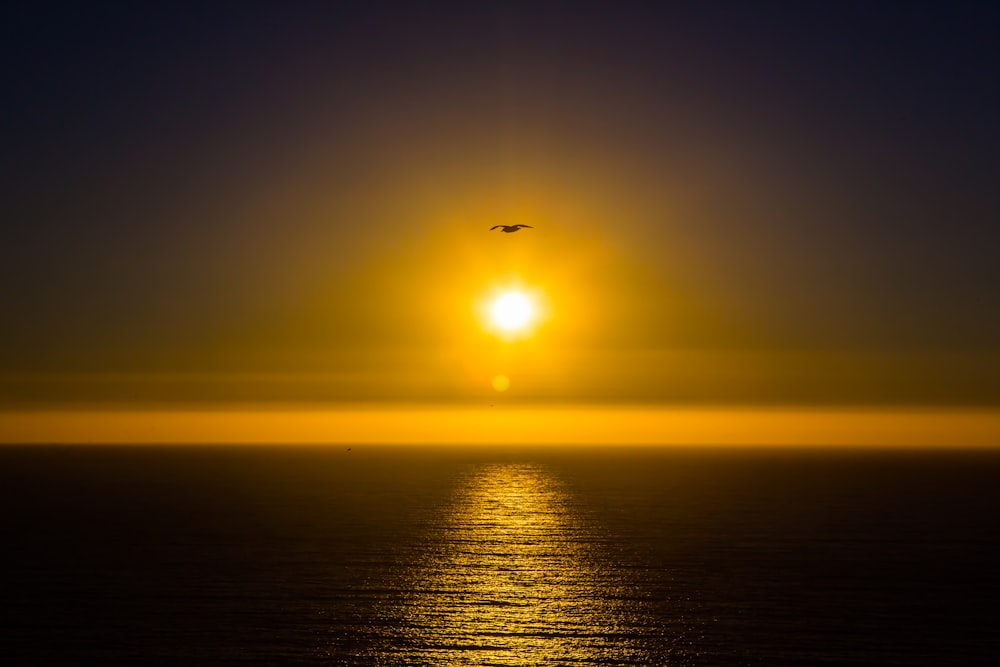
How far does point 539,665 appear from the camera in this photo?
217ft

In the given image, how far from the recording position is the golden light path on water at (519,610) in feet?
229

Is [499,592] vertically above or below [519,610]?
above

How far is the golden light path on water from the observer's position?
229ft

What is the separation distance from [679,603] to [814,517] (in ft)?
296

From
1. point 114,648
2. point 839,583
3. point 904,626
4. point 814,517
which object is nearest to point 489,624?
point 114,648

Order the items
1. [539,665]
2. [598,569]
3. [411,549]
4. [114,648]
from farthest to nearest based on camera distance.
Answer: [411,549] → [598,569] → [114,648] → [539,665]

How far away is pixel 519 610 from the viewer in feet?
275

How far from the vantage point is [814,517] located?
16900cm

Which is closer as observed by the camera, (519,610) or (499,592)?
(519,610)

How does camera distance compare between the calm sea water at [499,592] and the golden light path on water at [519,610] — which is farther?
the calm sea water at [499,592]

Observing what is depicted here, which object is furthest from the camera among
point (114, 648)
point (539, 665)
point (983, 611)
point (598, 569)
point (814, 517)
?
point (814, 517)

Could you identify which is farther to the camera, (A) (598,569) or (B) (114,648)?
(A) (598,569)

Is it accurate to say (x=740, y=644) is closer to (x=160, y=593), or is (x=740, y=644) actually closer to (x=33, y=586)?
(x=160, y=593)

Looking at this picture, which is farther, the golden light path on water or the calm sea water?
the calm sea water
